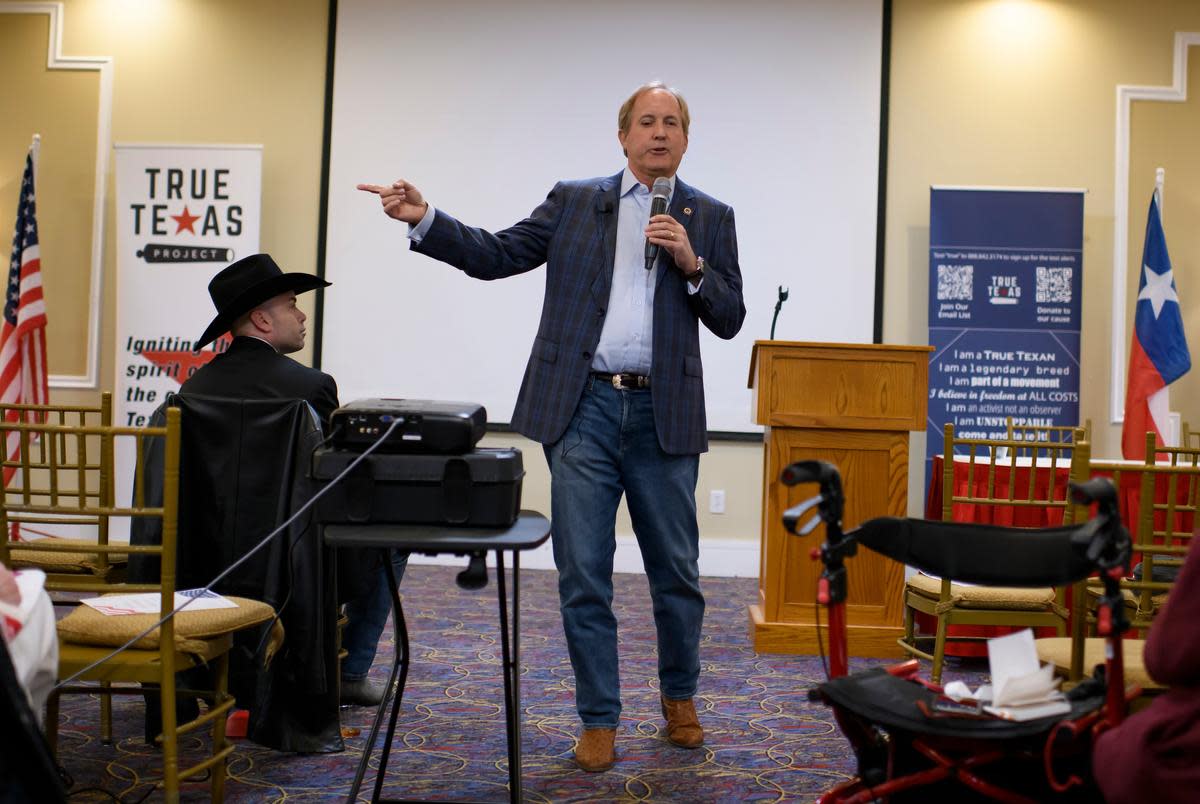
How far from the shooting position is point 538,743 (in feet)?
9.42

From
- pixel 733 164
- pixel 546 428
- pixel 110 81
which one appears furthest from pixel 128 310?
pixel 546 428

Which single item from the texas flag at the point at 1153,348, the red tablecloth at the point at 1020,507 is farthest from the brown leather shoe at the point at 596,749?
the texas flag at the point at 1153,348

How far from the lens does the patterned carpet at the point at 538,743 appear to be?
8.16 feet

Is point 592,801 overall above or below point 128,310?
below

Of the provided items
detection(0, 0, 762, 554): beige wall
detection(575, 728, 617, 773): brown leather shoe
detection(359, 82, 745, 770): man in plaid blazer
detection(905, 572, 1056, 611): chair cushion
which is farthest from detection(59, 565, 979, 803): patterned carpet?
detection(0, 0, 762, 554): beige wall

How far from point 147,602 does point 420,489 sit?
88 cm

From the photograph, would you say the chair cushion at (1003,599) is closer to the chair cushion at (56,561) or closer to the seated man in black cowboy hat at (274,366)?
the seated man in black cowboy hat at (274,366)

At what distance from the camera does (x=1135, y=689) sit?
172cm

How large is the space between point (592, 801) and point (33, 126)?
577 cm

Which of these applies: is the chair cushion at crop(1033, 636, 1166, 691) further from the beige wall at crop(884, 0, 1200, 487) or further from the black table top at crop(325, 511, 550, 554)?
the beige wall at crop(884, 0, 1200, 487)

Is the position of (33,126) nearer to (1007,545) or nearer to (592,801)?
(592,801)

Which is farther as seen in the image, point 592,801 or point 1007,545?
point 592,801

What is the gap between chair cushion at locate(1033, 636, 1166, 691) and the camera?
1880 millimetres

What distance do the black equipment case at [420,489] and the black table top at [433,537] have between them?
2 cm
